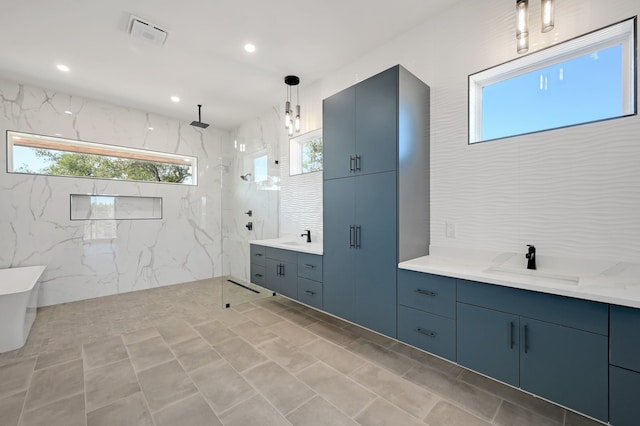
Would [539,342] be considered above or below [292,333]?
above

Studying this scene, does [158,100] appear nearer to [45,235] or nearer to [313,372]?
[45,235]

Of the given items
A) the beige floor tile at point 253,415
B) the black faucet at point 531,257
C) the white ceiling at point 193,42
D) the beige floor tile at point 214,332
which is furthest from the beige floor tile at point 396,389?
the white ceiling at point 193,42

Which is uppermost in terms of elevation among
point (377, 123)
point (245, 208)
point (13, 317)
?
point (377, 123)

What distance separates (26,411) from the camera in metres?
1.67

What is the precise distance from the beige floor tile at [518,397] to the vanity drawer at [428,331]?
1.07ft

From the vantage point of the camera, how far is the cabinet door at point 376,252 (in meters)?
2.17

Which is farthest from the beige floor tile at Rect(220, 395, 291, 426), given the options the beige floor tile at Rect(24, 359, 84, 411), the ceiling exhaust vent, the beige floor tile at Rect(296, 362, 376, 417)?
the ceiling exhaust vent

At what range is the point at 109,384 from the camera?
1.93 meters

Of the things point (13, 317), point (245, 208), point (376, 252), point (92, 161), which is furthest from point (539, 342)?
point (92, 161)

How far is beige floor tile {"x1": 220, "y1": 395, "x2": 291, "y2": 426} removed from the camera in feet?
5.12

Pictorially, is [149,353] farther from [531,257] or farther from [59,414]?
A: [531,257]

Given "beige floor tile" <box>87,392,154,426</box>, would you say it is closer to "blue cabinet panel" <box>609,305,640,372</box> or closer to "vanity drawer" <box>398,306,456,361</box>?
"vanity drawer" <box>398,306,456,361</box>

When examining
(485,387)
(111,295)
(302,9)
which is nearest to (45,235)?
(111,295)

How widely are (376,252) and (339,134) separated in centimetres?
125
